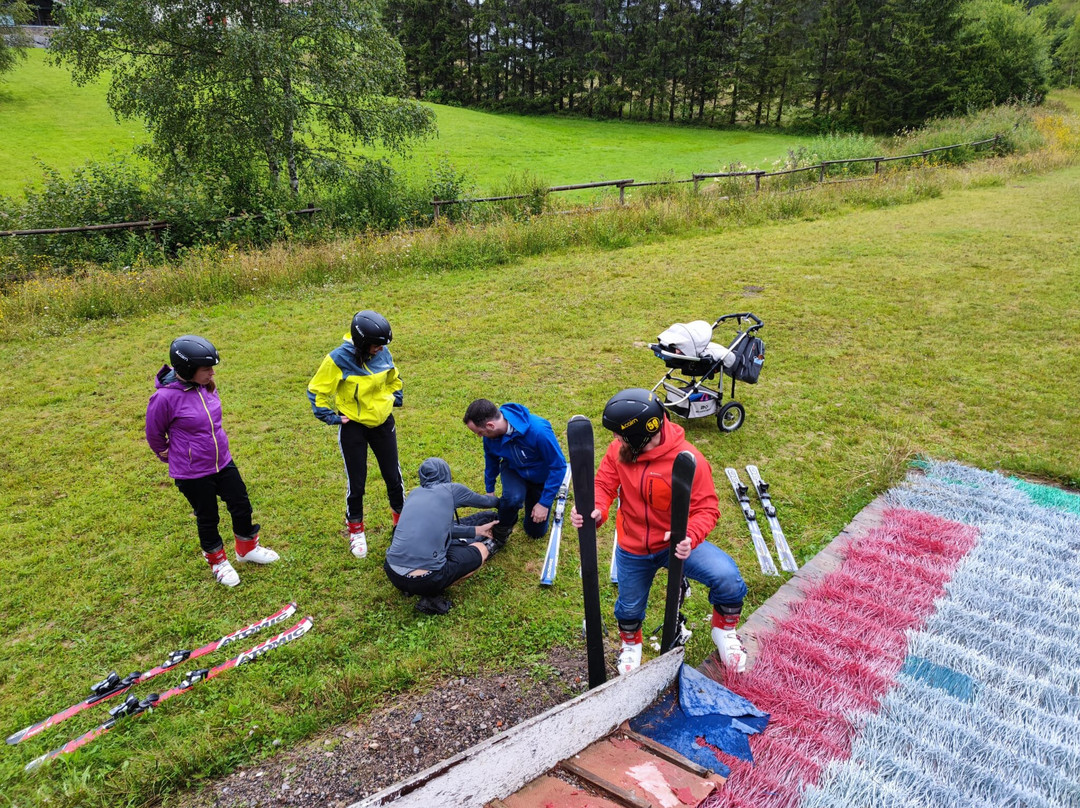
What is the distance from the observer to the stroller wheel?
22.2 feet

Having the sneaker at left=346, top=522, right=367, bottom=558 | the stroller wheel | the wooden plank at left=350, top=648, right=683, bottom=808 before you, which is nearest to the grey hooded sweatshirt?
the sneaker at left=346, top=522, right=367, bottom=558

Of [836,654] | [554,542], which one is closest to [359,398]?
[554,542]

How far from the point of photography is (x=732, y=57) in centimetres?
4872

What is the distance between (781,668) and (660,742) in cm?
95

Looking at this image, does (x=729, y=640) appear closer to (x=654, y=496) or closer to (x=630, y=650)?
(x=630, y=650)

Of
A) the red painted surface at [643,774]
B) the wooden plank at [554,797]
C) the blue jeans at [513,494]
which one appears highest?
the wooden plank at [554,797]

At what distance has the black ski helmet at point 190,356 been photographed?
4.04 meters

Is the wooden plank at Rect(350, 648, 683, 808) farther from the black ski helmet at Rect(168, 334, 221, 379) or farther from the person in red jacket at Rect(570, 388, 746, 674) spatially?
the black ski helmet at Rect(168, 334, 221, 379)

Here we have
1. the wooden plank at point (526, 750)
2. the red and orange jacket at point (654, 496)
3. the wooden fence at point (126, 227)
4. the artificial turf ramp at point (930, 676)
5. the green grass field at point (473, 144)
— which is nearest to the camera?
the wooden plank at point (526, 750)

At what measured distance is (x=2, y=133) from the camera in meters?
24.8

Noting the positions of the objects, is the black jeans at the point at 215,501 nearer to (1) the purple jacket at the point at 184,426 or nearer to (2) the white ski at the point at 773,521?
(1) the purple jacket at the point at 184,426

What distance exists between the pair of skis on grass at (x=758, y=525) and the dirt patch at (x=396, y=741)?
1826 mm

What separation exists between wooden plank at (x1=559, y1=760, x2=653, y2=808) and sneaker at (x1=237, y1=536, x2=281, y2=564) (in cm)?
340

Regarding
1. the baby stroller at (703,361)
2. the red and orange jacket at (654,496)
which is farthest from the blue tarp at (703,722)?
the baby stroller at (703,361)
